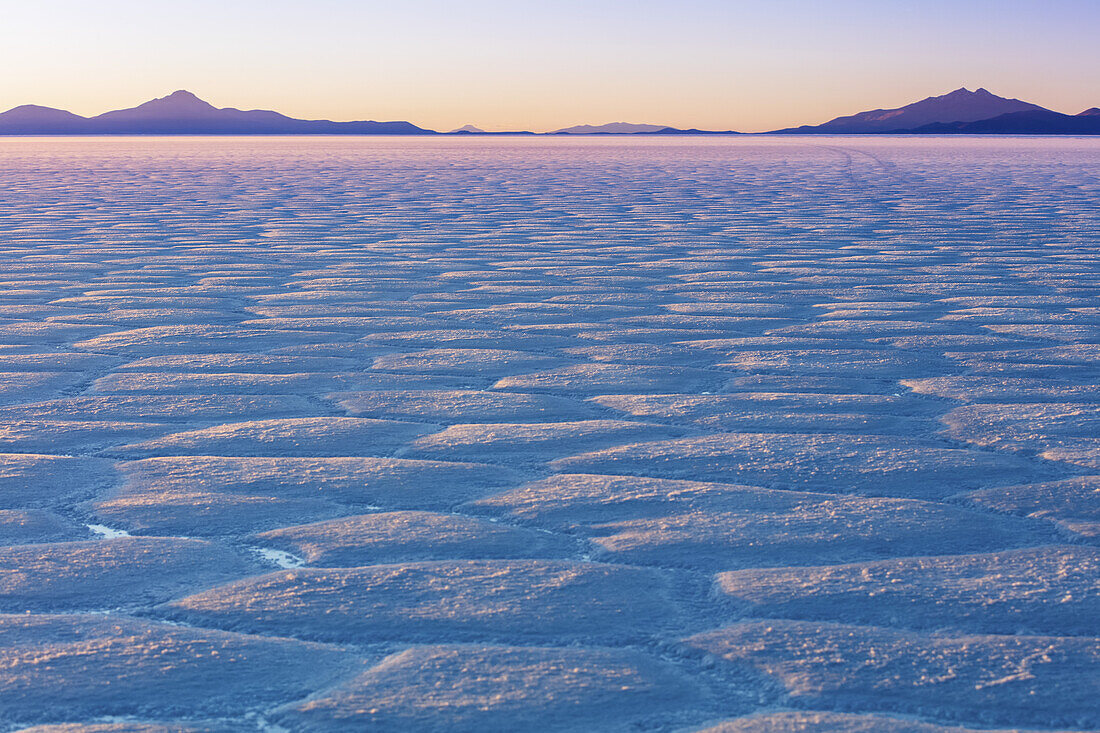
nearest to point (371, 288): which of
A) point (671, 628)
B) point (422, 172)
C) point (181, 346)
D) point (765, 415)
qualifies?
point (181, 346)

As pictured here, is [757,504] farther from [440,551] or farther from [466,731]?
[466,731]

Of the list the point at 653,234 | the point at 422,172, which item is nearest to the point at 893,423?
the point at 653,234

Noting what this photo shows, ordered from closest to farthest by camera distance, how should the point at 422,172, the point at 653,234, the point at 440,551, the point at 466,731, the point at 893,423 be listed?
the point at 466,731, the point at 440,551, the point at 893,423, the point at 653,234, the point at 422,172

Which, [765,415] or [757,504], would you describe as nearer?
[757,504]

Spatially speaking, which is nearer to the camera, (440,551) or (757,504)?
(440,551)

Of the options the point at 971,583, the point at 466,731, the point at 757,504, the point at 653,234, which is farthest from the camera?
the point at 653,234

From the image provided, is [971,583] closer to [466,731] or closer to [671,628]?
[671,628]
